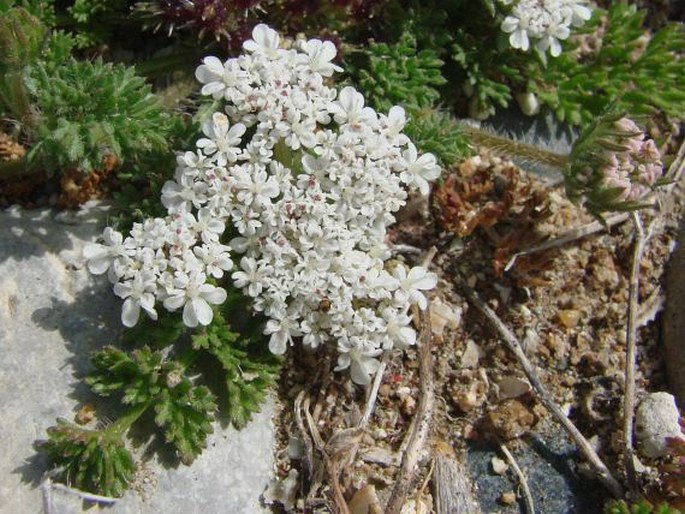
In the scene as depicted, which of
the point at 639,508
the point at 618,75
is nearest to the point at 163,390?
the point at 639,508

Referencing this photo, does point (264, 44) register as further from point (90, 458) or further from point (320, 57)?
point (90, 458)

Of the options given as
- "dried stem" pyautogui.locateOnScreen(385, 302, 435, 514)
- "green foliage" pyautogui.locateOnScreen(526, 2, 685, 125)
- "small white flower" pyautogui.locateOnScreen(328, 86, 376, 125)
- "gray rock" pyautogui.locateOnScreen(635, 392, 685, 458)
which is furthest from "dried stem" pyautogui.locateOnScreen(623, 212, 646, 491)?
"small white flower" pyautogui.locateOnScreen(328, 86, 376, 125)

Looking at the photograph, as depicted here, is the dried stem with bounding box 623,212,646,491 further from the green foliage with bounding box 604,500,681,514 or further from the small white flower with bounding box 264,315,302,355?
the small white flower with bounding box 264,315,302,355

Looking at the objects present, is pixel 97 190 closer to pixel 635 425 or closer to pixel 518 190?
pixel 518 190

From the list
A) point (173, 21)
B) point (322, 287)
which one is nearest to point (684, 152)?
point (322, 287)

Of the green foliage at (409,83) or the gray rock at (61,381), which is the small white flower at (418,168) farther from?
the gray rock at (61,381)

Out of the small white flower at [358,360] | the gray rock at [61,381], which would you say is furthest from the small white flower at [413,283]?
the gray rock at [61,381]
